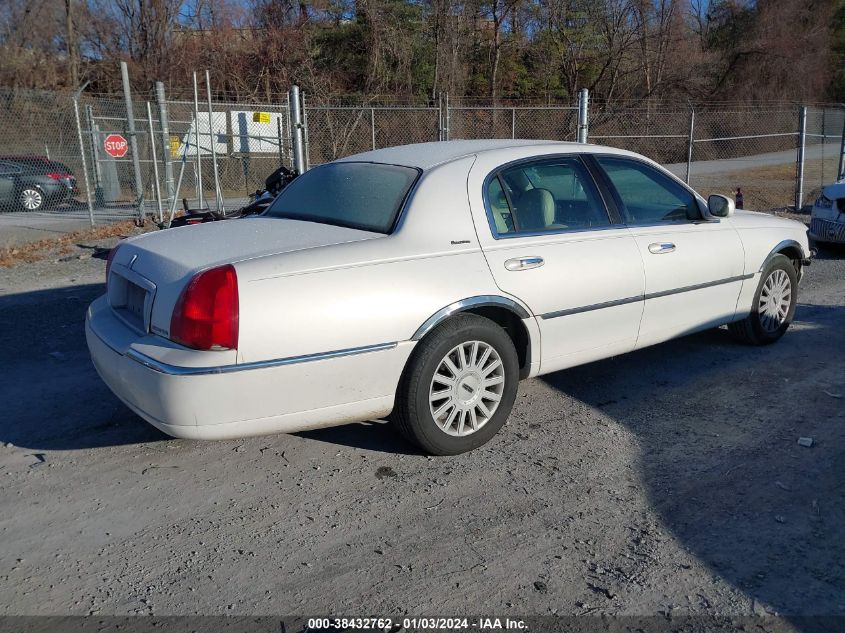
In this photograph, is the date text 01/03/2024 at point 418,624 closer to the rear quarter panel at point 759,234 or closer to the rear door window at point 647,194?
the rear door window at point 647,194

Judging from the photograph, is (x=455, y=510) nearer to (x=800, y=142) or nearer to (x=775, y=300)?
(x=775, y=300)

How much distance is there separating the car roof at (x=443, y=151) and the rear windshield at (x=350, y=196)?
0.08m

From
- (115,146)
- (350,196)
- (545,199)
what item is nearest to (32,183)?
(115,146)

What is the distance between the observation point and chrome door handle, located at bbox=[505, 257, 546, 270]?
4086 mm

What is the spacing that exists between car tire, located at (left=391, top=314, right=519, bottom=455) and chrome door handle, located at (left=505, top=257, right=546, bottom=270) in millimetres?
331

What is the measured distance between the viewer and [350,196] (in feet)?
14.5

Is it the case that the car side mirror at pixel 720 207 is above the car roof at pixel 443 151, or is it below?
below

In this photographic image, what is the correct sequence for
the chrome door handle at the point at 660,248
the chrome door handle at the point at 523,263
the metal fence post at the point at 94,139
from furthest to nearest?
the metal fence post at the point at 94,139 → the chrome door handle at the point at 660,248 → the chrome door handle at the point at 523,263

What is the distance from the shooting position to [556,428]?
4.40 metres

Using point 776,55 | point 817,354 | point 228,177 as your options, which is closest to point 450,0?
point 228,177

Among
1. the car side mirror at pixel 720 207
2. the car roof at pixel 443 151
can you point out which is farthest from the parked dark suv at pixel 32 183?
the car side mirror at pixel 720 207

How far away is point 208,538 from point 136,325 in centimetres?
113

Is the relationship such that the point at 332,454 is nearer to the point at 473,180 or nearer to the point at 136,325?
the point at 136,325

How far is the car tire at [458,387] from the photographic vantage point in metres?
3.77
